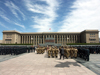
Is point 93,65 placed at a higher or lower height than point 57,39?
lower

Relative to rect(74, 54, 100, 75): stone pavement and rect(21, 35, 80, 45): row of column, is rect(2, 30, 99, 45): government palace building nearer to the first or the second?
rect(21, 35, 80, 45): row of column

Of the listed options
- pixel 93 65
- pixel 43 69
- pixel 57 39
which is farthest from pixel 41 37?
pixel 43 69

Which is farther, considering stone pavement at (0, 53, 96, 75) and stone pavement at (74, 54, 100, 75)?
stone pavement at (74, 54, 100, 75)

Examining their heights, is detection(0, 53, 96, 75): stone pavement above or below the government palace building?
below

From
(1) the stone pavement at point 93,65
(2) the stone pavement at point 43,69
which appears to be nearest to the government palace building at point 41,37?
(1) the stone pavement at point 93,65

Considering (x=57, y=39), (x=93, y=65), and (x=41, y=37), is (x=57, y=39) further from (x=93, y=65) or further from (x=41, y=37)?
(x=93, y=65)

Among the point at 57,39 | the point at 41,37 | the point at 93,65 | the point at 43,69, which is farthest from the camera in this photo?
the point at 41,37

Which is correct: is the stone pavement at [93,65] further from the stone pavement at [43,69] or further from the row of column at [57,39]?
the row of column at [57,39]

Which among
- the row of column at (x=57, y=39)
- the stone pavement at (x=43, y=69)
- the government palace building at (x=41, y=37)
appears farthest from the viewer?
the row of column at (x=57, y=39)

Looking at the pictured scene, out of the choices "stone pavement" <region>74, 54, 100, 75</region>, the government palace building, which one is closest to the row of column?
the government palace building

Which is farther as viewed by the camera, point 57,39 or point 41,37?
point 41,37

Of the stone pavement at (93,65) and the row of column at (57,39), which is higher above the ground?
the row of column at (57,39)

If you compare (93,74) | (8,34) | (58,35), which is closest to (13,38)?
(8,34)

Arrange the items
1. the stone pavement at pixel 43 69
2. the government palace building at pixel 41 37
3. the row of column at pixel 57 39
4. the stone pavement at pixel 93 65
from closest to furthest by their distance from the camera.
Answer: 1. the stone pavement at pixel 43 69
2. the stone pavement at pixel 93 65
3. the government palace building at pixel 41 37
4. the row of column at pixel 57 39
